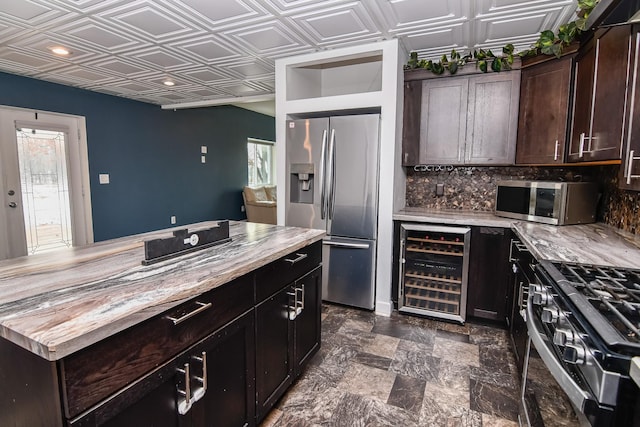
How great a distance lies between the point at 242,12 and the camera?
2.31 meters

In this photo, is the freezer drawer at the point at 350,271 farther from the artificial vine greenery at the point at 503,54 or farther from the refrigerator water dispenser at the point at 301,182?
the artificial vine greenery at the point at 503,54

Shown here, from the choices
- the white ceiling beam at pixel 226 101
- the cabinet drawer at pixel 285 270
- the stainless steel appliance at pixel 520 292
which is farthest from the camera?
the white ceiling beam at pixel 226 101

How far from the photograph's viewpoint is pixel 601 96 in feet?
6.46

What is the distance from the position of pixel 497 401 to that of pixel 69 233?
5.28m

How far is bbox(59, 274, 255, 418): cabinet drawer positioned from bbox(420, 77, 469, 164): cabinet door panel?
248 centimetres

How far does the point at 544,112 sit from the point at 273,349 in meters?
2.73

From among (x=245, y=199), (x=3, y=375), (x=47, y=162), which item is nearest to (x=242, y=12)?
(x=3, y=375)

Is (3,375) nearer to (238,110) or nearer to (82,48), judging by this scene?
(82,48)

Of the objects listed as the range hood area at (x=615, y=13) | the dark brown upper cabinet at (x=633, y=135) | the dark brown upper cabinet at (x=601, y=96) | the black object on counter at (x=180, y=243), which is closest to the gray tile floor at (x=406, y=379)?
the black object on counter at (x=180, y=243)

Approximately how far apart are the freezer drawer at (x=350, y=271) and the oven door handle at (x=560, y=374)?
1.74 meters

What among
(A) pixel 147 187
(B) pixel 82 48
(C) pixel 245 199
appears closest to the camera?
(B) pixel 82 48

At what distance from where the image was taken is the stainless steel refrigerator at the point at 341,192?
2.94 metres

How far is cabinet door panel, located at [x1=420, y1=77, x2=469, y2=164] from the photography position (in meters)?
2.99

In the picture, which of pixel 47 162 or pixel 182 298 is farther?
pixel 47 162
